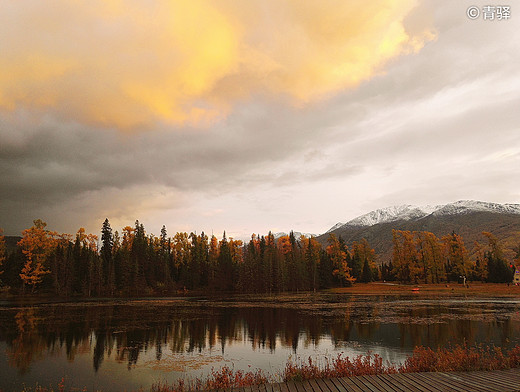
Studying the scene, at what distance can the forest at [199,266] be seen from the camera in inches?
4085

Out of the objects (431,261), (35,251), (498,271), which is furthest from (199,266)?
(498,271)

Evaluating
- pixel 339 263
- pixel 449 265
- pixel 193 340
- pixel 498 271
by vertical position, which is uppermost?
pixel 339 263

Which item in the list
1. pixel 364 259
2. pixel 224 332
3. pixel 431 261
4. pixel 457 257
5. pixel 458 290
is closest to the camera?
pixel 224 332

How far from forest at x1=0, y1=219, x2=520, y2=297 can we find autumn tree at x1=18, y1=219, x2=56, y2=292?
0.25m

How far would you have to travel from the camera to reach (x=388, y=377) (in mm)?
14789

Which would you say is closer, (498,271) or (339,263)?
(498,271)

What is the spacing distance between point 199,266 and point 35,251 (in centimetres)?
5314

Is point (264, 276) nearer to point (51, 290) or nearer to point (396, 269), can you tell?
point (396, 269)

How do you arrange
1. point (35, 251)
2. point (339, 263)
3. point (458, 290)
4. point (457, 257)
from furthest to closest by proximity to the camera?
point (339, 263), point (457, 257), point (35, 251), point (458, 290)

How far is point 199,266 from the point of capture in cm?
13150

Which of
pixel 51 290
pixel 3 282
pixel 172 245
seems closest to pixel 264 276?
pixel 172 245

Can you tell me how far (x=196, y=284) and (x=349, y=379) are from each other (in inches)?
4648

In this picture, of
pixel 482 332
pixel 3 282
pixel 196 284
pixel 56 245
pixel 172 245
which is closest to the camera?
pixel 482 332

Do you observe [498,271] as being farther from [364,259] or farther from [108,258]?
[108,258]
